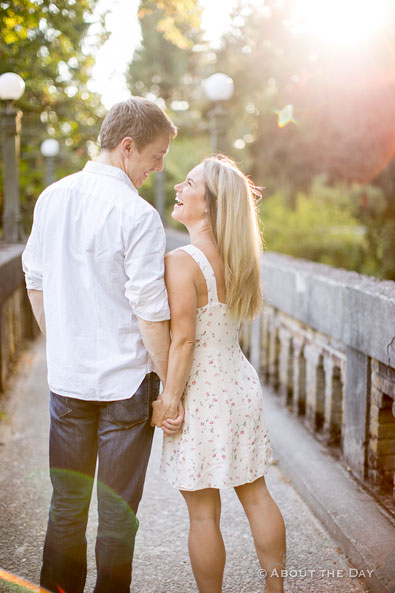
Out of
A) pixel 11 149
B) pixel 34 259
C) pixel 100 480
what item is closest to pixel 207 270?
pixel 34 259

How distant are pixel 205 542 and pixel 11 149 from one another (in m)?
8.13

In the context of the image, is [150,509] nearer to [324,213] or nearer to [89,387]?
[89,387]

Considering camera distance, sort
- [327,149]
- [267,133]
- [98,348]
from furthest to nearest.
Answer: [267,133], [327,149], [98,348]

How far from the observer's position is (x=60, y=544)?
239 cm

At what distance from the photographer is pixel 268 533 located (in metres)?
2.53

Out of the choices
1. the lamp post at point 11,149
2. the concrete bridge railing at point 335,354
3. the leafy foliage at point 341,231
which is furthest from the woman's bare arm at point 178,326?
the leafy foliage at point 341,231

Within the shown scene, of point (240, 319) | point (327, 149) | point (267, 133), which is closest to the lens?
point (240, 319)

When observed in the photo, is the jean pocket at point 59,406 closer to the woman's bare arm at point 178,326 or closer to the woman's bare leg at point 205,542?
the woman's bare arm at point 178,326

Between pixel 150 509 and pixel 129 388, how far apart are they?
5.61ft

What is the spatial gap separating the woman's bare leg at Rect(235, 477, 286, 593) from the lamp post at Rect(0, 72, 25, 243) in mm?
7114

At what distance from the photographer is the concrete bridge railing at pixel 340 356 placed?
3365 mm

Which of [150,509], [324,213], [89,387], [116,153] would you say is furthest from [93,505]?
[324,213]

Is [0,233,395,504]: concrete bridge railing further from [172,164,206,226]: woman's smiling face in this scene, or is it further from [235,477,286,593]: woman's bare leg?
[235,477,286,593]: woman's bare leg

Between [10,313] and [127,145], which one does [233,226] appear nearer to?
[127,145]
